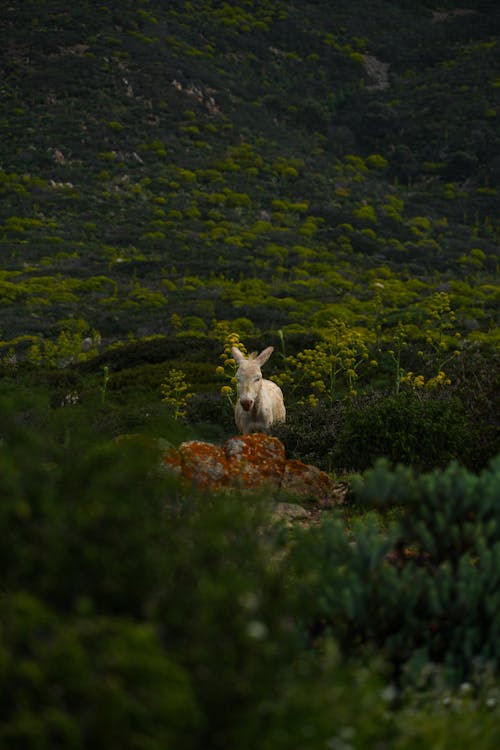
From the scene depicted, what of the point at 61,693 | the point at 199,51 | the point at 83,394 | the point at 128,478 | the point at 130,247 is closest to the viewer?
the point at 61,693

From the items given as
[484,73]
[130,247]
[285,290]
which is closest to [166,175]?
[130,247]

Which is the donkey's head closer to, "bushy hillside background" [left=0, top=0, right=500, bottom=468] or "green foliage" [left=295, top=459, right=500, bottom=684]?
"bushy hillside background" [left=0, top=0, right=500, bottom=468]

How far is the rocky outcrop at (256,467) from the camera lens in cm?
772

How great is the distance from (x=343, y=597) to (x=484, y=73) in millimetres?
87794

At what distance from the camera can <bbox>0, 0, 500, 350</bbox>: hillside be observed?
36.4 metres

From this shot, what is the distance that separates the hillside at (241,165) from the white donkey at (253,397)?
52.1 feet

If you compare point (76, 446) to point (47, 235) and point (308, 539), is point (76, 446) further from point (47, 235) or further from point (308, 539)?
point (47, 235)

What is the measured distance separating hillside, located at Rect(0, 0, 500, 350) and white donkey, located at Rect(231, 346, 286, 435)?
15.9m

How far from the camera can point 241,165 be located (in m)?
62.0

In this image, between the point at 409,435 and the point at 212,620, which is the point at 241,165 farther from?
the point at 212,620

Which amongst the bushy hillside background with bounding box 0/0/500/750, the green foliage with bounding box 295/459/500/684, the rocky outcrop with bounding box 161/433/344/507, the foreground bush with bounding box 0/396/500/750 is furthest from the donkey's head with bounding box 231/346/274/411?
the green foliage with bounding box 295/459/500/684

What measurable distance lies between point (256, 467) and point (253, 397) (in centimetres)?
190

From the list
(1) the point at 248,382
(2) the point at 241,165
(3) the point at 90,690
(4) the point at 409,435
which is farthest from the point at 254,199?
(3) the point at 90,690

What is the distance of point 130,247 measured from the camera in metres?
46.1
